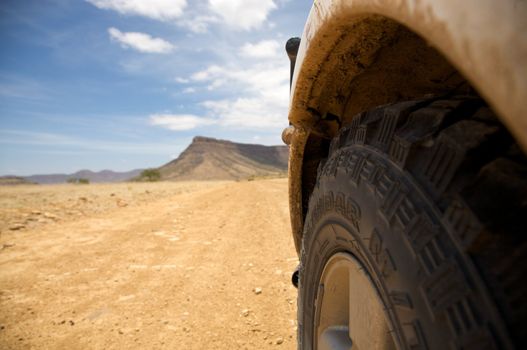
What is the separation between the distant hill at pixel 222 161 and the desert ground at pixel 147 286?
3001 inches

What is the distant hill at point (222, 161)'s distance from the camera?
9300cm

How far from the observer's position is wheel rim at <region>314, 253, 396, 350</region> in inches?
34.2

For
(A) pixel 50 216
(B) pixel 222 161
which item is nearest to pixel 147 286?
(A) pixel 50 216

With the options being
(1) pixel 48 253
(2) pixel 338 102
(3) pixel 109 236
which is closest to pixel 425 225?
(2) pixel 338 102

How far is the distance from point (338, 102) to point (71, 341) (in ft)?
7.90

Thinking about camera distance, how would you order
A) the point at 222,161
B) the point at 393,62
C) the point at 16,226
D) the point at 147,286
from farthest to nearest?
the point at 222,161 < the point at 16,226 < the point at 147,286 < the point at 393,62

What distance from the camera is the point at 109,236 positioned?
17.3ft

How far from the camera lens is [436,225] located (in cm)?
64

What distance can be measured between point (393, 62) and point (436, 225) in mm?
880

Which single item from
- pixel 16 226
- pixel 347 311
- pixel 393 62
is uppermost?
pixel 393 62

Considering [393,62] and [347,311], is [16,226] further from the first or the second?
[393,62]

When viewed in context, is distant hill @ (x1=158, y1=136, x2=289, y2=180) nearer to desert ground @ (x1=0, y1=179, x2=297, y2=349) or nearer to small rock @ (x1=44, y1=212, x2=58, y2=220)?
small rock @ (x1=44, y1=212, x2=58, y2=220)

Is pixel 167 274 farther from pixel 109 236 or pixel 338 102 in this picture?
pixel 338 102

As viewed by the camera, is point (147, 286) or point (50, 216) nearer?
point (147, 286)
